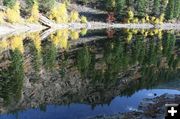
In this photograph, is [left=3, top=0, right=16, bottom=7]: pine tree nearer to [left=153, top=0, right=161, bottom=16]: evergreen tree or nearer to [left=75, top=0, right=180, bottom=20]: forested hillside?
[left=75, top=0, right=180, bottom=20]: forested hillside

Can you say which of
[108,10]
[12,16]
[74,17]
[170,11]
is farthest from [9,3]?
[170,11]

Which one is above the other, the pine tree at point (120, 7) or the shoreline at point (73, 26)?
the pine tree at point (120, 7)

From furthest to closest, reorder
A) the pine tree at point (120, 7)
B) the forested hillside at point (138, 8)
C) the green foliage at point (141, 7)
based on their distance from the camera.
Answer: the green foliage at point (141, 7) < the forested hillside at point (138, 8) < the pine tree at point (120, 7)

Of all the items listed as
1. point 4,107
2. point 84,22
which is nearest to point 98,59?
point 4,107

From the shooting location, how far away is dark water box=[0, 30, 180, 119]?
43125mm

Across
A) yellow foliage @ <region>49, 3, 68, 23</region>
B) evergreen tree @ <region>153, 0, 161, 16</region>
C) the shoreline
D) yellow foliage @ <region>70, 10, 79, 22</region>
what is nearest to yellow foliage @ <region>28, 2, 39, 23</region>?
the shoreline

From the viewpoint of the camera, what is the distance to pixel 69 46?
101 meters

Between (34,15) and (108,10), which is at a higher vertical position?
(108,10)

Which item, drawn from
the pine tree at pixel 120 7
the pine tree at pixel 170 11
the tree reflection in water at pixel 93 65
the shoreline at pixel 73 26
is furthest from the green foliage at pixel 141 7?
the tree reflection in water at pixel 93 65

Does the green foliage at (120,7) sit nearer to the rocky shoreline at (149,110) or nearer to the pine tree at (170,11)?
the pine tree at (170,11)

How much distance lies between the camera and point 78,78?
197 feet

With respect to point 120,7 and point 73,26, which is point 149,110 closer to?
point 73,26

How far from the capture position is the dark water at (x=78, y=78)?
43125mm

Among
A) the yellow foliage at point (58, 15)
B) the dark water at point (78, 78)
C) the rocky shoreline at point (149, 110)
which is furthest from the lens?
the yellow foliage at point (58, 15)
